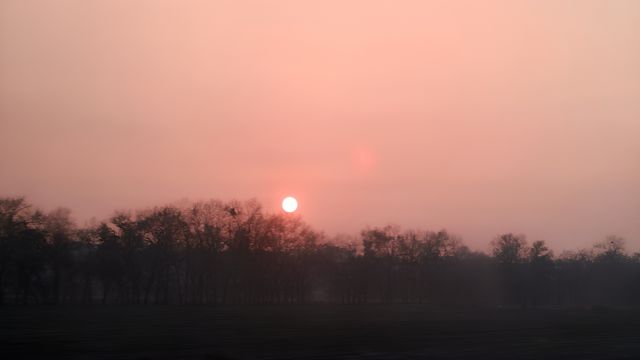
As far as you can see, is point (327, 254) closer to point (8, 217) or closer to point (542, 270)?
point (542, 270)

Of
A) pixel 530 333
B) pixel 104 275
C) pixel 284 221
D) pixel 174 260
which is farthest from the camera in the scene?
pixel 284 221

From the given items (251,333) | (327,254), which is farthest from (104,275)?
(251,333)

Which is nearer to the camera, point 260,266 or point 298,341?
point 298,341

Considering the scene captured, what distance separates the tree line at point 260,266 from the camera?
306ft

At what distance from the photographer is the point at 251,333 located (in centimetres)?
4009

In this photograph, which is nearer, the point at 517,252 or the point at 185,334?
the point at 185,334

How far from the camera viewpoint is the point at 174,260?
106m

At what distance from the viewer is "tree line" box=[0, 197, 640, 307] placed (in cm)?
9338

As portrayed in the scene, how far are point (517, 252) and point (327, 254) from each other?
135 feet

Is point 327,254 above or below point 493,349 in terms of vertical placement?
above

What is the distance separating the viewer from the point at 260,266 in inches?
4409

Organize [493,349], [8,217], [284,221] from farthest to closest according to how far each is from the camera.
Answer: [284,221]
[8,217]
[493,349]

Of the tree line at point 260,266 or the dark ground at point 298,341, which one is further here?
the tree line at point 260,266

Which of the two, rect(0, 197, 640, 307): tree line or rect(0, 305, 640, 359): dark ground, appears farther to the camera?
rect(0, 197, 640, 307): tree line
